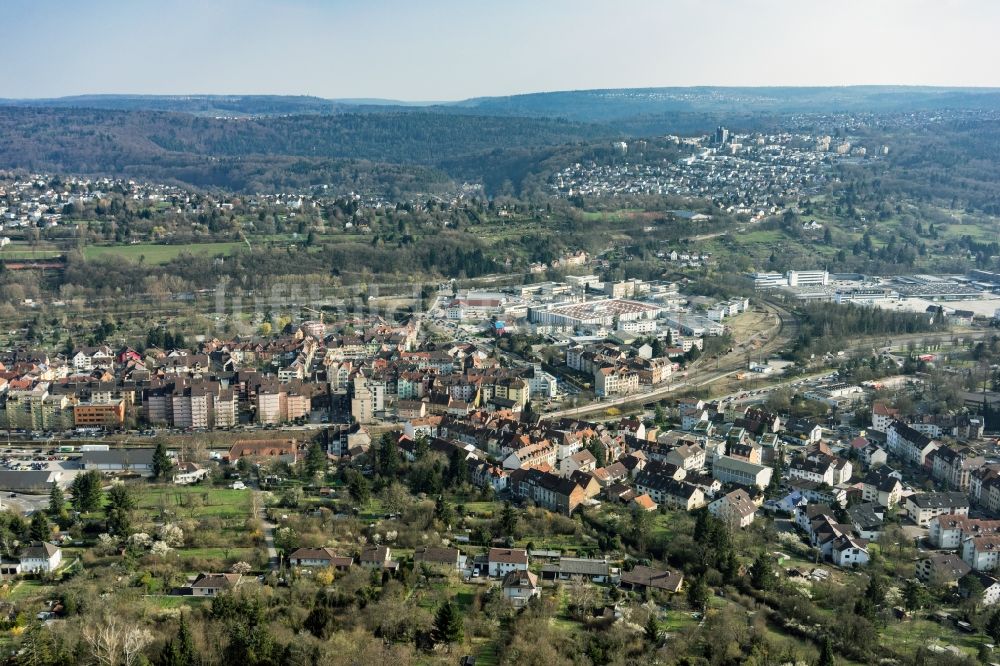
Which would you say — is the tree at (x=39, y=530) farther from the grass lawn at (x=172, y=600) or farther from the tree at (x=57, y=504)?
the grass lawn at (x=172, y=600)

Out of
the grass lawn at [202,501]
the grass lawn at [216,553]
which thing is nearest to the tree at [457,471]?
the grass lawn at [202,501]

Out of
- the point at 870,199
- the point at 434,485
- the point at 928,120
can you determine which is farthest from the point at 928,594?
the point at 928,120

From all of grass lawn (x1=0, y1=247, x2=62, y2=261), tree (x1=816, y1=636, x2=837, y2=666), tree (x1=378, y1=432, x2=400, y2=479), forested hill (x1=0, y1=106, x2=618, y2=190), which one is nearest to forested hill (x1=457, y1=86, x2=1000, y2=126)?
forested hill (x1=0, y1=106, x2=618, y2=190)

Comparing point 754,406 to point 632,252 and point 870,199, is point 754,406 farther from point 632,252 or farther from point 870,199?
point 870,199

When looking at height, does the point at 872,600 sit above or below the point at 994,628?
above

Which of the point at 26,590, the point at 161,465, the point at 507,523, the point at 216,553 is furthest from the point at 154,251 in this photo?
the point at 507,523

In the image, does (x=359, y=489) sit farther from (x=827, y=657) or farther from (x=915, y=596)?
(x=915, y=596)
